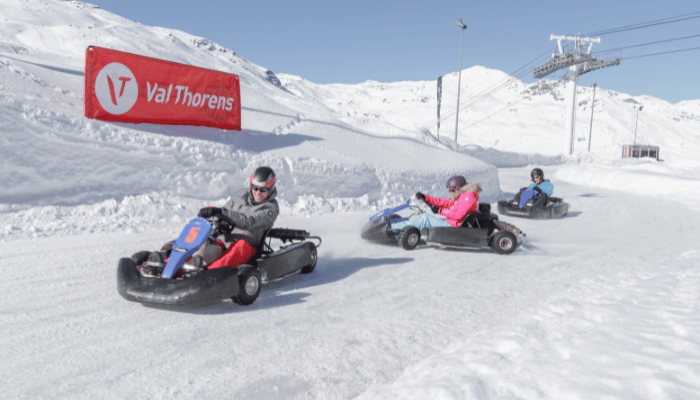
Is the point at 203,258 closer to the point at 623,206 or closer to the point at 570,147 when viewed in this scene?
the point at 623,206

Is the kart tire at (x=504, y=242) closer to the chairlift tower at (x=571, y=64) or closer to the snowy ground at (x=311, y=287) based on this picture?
the snowy ground at (x=311, y=287)

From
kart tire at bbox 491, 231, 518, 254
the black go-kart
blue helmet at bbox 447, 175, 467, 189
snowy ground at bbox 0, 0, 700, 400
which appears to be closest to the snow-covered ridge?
snowy ground at bbox 0, 0, 700, 400

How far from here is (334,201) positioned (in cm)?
1076

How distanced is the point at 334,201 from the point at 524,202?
4.62 meters

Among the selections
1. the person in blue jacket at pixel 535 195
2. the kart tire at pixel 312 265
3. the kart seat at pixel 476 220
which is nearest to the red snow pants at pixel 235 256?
the kart tire at pixel 312 265

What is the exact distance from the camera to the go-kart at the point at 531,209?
10906 millimetres

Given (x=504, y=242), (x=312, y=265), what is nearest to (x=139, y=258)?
(x=312, y=265)

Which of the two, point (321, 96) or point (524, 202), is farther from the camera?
point (321, 96)

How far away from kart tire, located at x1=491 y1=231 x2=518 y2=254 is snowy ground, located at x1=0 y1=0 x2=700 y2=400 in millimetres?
149

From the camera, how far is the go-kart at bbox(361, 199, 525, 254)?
6.73 m

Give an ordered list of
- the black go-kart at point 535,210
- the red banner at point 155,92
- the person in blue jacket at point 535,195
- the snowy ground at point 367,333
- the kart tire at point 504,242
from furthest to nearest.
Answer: the person in blue jacket at point 535,195 → the black go-kart at point 535,210 → the red banner at point 155,92 → the kart tire at point 504,242 → the snowy ground at point 367,333

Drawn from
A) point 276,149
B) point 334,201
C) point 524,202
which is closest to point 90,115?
point 276,149

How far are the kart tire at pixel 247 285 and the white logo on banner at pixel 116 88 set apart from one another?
704cm

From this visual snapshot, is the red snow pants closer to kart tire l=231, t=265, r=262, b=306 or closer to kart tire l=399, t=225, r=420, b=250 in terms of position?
kart tire l=231, t=265, r=262, b=306
